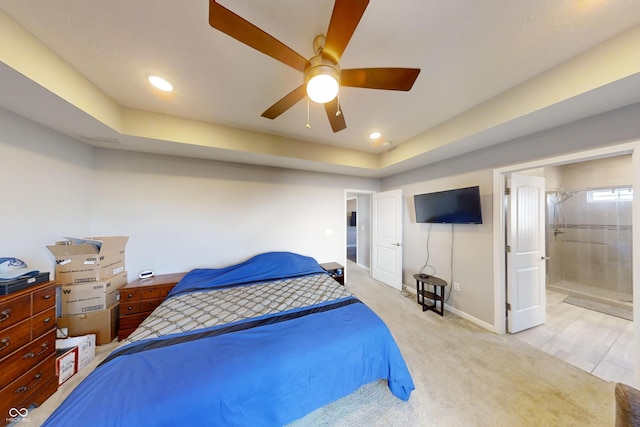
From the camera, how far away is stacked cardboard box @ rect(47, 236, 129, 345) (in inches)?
77.3

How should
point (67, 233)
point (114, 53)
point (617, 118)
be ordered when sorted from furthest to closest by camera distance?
point (67, 233)
point (617, 118)
point (114, 53)

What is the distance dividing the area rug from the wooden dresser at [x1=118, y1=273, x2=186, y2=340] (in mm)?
6066

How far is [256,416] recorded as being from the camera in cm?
109

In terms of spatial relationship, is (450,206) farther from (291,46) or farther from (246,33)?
(246,33)

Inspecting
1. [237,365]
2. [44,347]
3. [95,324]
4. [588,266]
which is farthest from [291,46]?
[588,266]

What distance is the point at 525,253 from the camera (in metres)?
2.47

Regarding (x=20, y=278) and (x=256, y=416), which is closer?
(x=256, y=416)

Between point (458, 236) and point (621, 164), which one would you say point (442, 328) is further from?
point (621, 164)

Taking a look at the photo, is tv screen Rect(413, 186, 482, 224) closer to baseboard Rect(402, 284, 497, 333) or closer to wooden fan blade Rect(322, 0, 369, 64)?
baseboard Rect(402, 284, 497, 333)

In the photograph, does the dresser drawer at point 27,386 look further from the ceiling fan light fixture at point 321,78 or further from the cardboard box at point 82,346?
the ceiling fan light fixture at point 321,78

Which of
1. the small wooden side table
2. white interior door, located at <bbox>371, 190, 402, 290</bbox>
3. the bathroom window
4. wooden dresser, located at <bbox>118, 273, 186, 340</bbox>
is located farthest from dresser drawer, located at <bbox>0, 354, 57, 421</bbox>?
the bathroom window

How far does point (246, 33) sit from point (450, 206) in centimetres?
299

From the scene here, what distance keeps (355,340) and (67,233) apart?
10.5ft

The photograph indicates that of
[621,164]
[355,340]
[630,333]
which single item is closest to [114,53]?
[355,340]
